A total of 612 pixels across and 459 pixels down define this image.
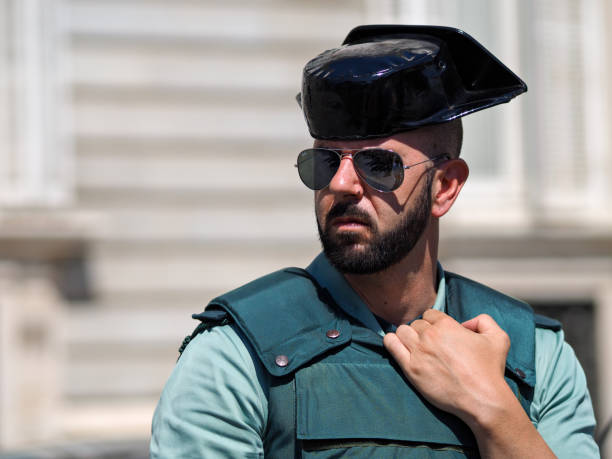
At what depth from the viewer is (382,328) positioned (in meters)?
2.09

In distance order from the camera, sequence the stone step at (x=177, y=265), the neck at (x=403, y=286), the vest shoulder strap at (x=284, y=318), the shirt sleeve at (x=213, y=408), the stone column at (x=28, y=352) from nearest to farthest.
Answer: the shirt sleeve at (x=213, y=408)
the vest shoulder strap at (x=284, y=318)
the neck at (x=403, y=286)
the stone column at (x=28, y=352)
the stone step at (x=177, y=265)

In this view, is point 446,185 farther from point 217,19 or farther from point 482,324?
point 217,19

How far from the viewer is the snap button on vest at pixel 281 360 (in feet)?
5.95

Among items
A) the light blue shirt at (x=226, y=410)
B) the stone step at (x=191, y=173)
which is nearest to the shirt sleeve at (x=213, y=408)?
the light blue shirt at (x=226, y=410)

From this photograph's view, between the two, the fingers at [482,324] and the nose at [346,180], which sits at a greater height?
the nose at [346,180]

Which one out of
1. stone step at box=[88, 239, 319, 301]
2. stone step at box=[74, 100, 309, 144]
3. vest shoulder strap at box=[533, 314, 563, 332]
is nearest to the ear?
vest shoulder strap at box=[533, 314, 563, 332]

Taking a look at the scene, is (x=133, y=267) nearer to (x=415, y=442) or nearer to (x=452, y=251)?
(x=452, y=251)

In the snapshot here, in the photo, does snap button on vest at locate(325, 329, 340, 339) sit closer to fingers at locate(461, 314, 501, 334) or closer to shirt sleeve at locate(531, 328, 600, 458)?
fingers at locate(461, 314, 501, 334)

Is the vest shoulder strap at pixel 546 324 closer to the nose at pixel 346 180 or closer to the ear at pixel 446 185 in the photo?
the ear at pixel 446 185

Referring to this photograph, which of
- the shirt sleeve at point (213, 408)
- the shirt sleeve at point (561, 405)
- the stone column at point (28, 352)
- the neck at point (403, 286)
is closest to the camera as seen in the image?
the shirt sleeve at point (213, 408)

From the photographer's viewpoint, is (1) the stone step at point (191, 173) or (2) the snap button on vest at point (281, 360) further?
(1) the stone step at point (191, 173)

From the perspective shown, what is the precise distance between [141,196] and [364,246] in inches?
165

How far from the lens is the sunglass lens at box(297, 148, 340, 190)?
2.04 m

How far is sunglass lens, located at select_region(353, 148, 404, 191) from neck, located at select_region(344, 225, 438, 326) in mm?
202
